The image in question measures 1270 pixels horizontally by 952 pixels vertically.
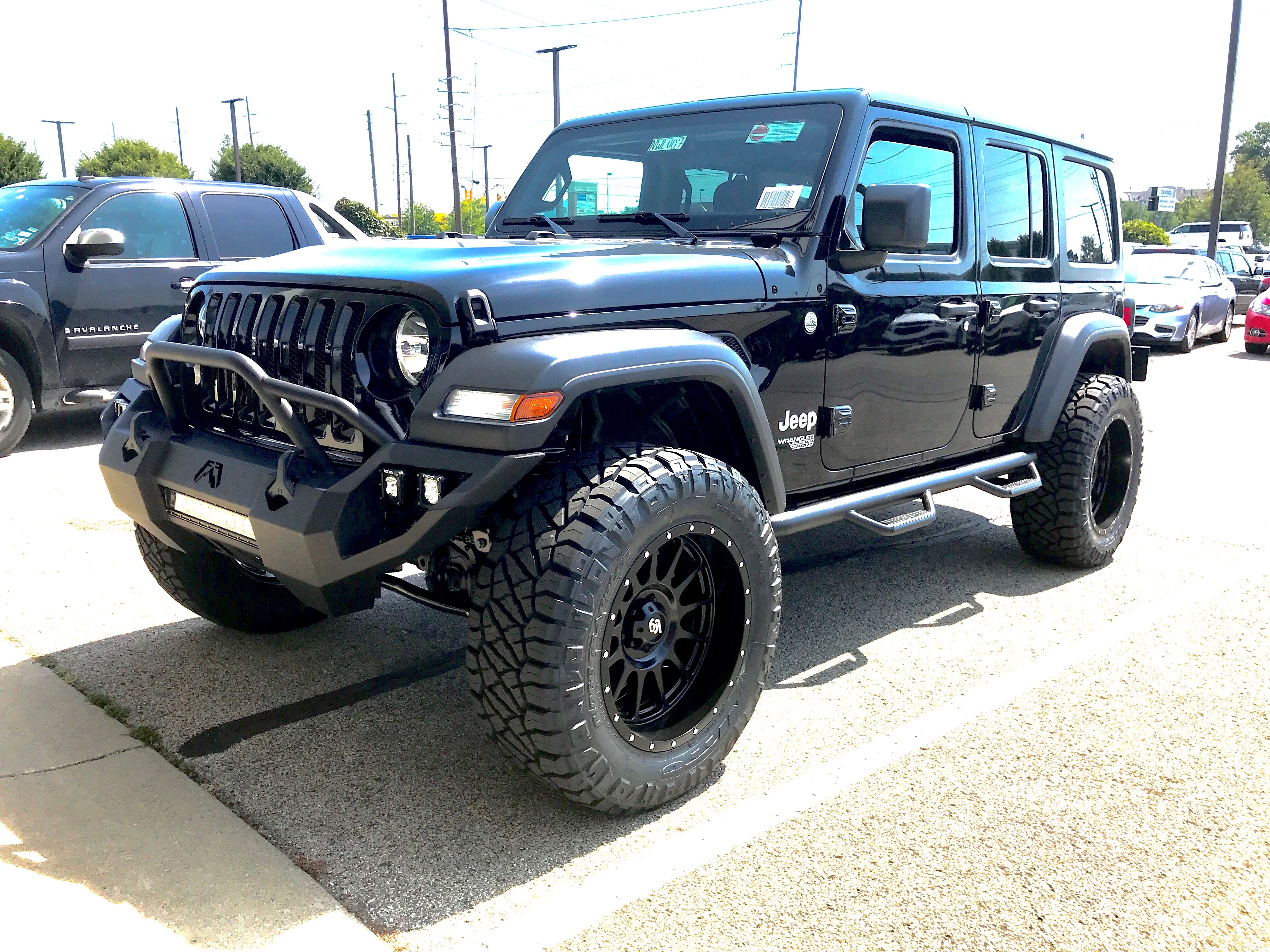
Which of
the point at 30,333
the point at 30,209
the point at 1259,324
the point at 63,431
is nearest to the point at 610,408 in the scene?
the point at 30,333

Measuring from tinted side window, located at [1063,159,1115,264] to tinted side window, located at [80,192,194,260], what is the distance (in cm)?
611

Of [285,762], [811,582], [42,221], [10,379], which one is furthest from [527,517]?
[42,221]

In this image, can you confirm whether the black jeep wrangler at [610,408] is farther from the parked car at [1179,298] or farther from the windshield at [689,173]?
the parked car at [1179,298]

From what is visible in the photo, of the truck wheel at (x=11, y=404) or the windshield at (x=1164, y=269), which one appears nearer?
the truck wheel at (x=11, y=404)

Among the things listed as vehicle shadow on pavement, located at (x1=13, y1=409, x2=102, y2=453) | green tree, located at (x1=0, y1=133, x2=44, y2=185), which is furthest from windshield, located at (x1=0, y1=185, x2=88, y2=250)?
green tree, located at (x1=0, y1=133, x2=44, y2=185)

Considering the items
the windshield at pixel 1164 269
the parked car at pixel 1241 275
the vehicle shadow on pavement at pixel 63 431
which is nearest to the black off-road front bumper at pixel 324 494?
the vehicle shadow on pavement at pixel 63 431

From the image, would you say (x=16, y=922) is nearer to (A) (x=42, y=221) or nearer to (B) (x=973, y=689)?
(B) (x=973, y=689)

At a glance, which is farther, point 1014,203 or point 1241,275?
point 1241,275

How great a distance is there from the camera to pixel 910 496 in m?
4.05

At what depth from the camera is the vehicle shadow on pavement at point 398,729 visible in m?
2.65

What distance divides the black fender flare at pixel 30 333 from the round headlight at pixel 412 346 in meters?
5.66

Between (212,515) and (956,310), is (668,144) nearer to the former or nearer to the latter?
(956,310)

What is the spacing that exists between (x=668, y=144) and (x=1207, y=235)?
43.6 meters

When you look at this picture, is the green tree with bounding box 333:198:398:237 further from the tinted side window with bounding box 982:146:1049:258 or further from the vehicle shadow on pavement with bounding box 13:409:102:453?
the tinted side window with bounding box 982:146:1049:258
